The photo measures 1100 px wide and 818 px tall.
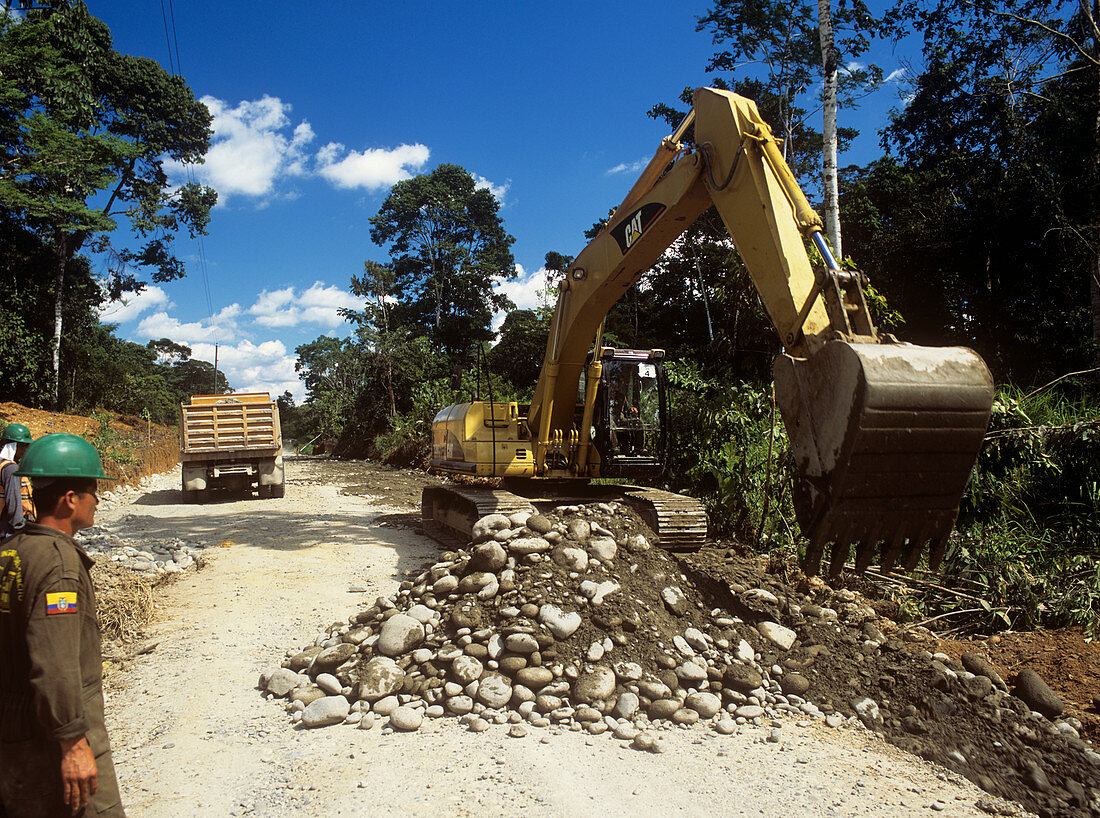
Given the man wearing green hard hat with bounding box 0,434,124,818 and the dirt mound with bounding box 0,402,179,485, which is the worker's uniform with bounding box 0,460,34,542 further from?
the dirt mound with bounding box 0,402,179,485

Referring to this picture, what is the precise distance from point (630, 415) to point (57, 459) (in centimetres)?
632

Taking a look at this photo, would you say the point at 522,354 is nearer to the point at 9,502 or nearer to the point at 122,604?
the point at 122,604

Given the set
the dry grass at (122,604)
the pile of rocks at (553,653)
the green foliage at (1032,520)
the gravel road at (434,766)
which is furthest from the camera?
the green foliage at (1032,520)

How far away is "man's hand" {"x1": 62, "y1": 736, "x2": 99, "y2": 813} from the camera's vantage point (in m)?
2.00

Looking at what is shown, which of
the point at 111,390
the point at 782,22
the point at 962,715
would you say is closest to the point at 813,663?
the point at 962,715

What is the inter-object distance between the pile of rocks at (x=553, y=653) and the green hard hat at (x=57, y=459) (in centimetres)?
246

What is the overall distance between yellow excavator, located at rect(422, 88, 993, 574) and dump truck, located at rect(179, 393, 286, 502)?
815 centimetres

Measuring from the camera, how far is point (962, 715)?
13.2 feet

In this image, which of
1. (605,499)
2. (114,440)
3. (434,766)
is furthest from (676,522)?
(114,440)

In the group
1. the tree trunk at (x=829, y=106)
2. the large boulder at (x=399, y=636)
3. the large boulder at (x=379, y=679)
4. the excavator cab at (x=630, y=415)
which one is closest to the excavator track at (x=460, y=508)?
the excavator cab at (x=630, y=415)

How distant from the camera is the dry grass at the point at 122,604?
5453 millimetres

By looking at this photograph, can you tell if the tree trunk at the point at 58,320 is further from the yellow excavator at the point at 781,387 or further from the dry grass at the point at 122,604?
the yellow excavator at the point at 781,387

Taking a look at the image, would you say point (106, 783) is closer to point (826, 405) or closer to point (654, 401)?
point (826, 405)

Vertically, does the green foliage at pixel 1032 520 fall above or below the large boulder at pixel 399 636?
above
